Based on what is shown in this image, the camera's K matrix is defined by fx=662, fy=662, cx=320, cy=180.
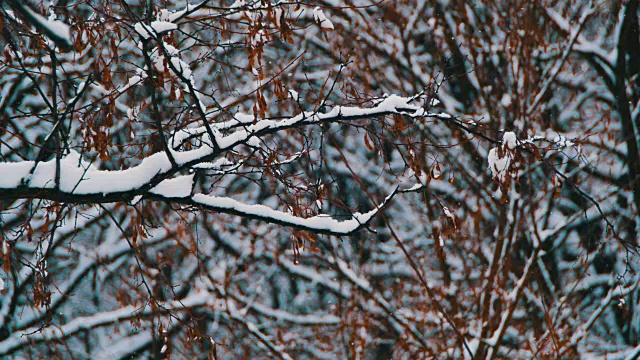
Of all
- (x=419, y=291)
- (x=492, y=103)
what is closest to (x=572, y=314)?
(x=419, y=291)

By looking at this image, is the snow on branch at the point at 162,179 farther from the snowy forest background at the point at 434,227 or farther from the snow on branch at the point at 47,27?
the snowy forest background at the point at 434,227

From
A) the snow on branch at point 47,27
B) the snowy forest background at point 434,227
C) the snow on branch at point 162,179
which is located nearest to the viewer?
the snow on branch at point 47,27

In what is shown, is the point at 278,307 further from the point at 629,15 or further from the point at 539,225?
the point at 629,15

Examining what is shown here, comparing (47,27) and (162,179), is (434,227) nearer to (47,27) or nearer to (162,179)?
(162,179)

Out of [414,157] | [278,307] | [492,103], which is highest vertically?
[492,103]

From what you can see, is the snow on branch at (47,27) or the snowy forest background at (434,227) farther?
the snowy forest background at (434,227)

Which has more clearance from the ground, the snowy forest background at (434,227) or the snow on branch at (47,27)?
the snowy forest background at (434,227)

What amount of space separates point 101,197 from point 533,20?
6073 millimetres

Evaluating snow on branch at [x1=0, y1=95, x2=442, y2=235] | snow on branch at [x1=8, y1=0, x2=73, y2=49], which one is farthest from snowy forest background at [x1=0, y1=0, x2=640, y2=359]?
snow on branch at [x1=8, y1=0, x2=73, y2=49]

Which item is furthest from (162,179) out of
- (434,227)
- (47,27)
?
(434,227)

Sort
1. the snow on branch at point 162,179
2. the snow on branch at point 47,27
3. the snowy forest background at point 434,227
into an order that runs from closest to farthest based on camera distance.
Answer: the snow on branch at point 47,27, the snow on branch at point 162,179, the snowy forest background at point 434,227

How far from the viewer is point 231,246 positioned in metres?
8.95

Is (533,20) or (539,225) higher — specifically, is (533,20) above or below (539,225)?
above

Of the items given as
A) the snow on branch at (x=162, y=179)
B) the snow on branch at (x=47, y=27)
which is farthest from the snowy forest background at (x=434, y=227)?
the snow on branch at (x=47, y=27)
